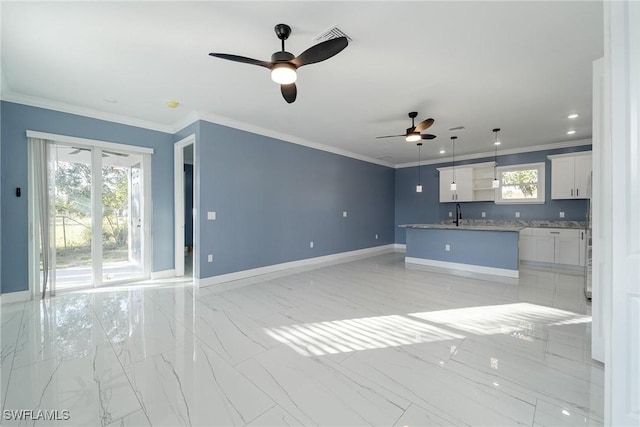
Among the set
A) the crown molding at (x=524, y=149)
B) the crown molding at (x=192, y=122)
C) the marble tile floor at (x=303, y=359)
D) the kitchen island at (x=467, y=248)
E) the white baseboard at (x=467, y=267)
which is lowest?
the marble tile floor at (x=303, y=359)

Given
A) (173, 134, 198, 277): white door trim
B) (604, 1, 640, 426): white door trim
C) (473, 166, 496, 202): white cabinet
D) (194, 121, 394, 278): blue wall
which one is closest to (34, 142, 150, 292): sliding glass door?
(173, 134, 198, 277): white door trim

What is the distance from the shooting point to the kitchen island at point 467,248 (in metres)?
4.75

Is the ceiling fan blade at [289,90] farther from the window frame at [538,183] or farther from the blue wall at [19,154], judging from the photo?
the window frame at [538,183]

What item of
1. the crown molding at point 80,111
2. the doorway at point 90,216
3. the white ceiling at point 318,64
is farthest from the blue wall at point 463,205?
the doorway at point 90,216

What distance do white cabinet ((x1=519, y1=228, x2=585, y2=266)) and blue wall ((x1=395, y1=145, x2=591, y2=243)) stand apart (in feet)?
2.18

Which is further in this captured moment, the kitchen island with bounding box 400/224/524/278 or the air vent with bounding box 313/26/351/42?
the kitchen island with bounding box 400/224/524/278

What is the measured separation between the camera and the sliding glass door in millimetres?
3816

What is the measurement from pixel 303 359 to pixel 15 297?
4252mm

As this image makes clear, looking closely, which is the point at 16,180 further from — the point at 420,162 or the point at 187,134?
the point at 420,162

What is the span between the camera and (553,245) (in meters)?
5.45

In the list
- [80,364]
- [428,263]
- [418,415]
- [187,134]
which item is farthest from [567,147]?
[80,364]

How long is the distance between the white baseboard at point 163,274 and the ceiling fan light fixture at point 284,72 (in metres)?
4.20

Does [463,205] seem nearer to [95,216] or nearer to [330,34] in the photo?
[330,34]

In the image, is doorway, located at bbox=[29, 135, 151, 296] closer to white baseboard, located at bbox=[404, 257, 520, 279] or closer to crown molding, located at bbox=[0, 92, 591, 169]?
crown molding, located at bbox=[0, 92, 591, 169]
